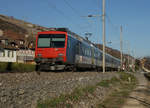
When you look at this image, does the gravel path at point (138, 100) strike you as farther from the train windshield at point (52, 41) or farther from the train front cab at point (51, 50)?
the train windshield at point (52, 41)

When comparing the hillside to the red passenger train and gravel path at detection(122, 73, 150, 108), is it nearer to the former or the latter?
the red passenger train

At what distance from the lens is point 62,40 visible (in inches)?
661

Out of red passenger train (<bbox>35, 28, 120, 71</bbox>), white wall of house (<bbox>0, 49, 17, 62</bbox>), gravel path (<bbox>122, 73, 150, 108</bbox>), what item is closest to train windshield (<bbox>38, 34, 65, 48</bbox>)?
red passenger train (<bbox>35, 28, 120, 71</bbox>)

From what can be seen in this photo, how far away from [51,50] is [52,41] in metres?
0.79

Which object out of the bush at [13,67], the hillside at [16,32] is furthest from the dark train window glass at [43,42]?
the hillside at [16,32]

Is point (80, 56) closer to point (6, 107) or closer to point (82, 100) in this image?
point (82, 100)

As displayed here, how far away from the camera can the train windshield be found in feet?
54.8

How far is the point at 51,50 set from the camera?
16438mm

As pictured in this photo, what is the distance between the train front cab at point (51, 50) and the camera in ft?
52.6

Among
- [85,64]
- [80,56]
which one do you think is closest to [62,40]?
[80,56]

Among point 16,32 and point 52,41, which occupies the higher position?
point 16,32

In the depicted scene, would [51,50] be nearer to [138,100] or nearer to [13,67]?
[13,67]

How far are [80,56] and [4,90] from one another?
52.8 ft

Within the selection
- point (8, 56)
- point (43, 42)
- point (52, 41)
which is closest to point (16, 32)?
point (8, 56)
